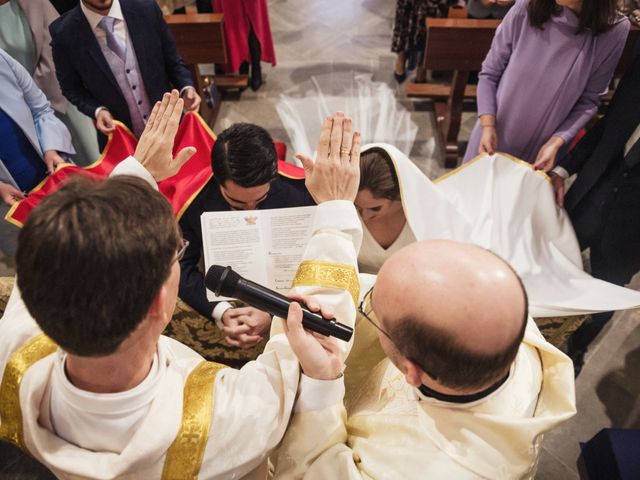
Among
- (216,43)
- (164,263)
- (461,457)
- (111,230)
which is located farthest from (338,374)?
(216,43)

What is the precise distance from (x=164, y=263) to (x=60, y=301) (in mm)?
185

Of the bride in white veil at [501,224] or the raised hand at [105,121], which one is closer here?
the bride in white veil at [501,224]

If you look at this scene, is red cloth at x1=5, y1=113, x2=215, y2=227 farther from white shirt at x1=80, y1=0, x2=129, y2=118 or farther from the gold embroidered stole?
the gold embroidered stole

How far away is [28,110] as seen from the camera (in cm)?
246

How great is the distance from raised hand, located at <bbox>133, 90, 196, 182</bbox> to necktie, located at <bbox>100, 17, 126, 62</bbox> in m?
1.09

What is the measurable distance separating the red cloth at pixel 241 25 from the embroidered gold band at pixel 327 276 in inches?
140

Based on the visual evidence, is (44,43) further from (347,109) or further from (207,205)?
(347,109)

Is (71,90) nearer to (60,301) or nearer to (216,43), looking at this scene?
(216,43)

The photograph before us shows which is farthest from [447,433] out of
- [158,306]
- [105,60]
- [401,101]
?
[401,101]

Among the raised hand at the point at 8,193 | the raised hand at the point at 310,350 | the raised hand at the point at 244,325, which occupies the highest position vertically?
the raised hand at the point at 310,350

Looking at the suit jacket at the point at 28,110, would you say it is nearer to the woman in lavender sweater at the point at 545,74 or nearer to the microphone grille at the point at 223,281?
the microphone grille at the point at 223,281

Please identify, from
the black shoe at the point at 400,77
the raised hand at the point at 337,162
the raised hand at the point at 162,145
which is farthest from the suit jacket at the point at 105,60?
the black shoe at the point at 400,77

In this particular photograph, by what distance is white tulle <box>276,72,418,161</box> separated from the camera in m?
4.18

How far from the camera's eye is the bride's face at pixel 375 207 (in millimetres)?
1997
